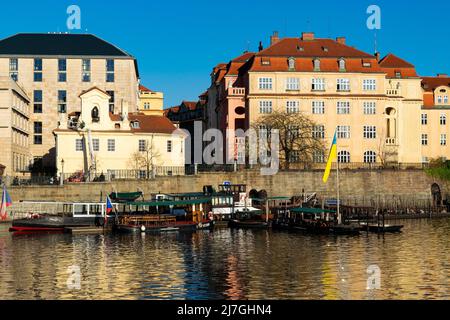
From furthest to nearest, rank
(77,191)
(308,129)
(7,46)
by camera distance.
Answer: (7,46) < (308,129) < (77,191)

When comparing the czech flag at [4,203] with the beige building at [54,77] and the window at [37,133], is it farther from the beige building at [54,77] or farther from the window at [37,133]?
the window at [37,133]

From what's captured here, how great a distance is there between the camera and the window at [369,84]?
107 m

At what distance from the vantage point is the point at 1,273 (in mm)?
45156

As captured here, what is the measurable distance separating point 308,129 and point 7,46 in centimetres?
5109

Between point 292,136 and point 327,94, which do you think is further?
point 327,94

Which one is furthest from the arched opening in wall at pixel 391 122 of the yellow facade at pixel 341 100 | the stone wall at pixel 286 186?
the stone wall at pixel 286 186

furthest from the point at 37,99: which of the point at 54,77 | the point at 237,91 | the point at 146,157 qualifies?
the point at 237,91

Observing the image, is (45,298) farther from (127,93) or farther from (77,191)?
(127,93)

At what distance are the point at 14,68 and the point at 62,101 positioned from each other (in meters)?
8.92

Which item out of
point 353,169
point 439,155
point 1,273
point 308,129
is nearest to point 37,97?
point 308,129

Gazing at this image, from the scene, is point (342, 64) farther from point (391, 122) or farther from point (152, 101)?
point (152, 101)

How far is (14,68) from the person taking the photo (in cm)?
11750

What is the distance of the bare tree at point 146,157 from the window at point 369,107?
30.5 m

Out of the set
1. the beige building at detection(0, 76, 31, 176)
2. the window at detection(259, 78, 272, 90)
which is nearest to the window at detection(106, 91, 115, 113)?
the beige building at detection(0, 76, 31, 176)
